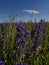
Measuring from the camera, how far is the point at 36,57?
164 inches

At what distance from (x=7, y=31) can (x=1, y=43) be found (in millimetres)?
591

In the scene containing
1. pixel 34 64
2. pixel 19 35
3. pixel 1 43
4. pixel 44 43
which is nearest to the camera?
pixel 19 35

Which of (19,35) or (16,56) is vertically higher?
(19,35)

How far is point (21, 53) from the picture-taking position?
3.27m

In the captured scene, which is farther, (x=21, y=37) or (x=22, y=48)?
(x=22, y=48)

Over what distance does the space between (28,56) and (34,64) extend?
1.14 feet

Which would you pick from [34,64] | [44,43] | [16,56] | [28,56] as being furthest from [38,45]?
[16,56]

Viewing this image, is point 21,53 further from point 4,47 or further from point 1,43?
point 1,43

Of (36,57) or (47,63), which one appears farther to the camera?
(36,57)

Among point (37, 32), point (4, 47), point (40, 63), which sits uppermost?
point (37, 32)

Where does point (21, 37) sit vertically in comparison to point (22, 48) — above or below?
above

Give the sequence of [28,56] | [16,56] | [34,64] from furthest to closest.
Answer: [28,56], [34,64], [16,56]

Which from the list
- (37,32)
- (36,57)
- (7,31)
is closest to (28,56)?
(36,57)

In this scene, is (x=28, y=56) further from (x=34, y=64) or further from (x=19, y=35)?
(x=19, y=35)
